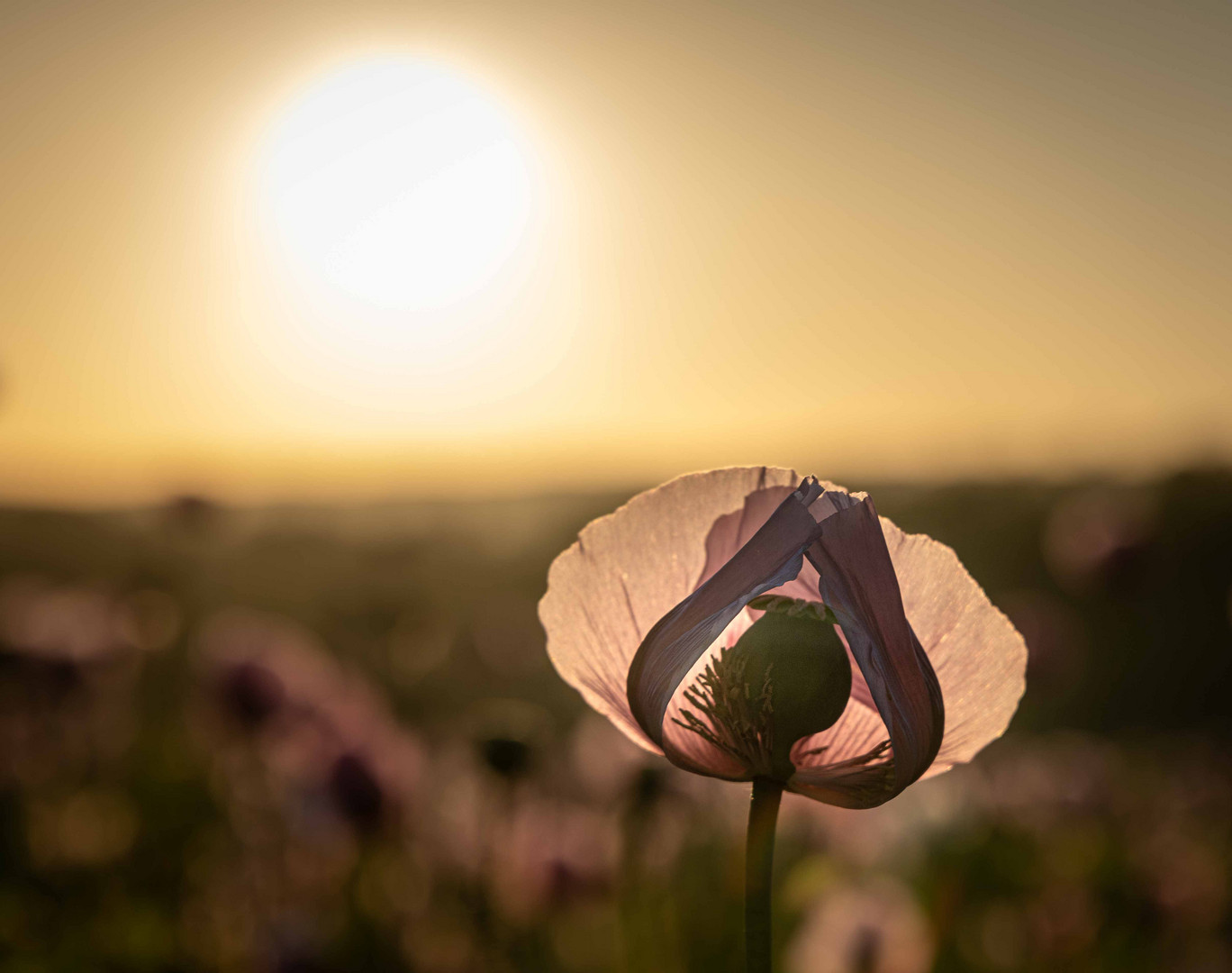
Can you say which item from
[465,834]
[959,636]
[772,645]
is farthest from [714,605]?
[465,834]

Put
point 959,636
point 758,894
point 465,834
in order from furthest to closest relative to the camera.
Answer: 1. point 465,834
2. point 959,636
3. point 758,894

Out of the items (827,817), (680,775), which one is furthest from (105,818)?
(827,817)

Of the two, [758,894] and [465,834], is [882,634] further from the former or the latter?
[465,834]

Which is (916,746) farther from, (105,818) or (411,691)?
(411,691)

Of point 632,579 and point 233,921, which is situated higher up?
point 632,579

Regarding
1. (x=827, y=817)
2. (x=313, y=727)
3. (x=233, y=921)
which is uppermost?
(x=313, y=727)

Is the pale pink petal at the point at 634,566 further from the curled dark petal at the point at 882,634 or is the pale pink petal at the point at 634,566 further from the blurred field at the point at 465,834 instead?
the blurred field at the point at 465,834
